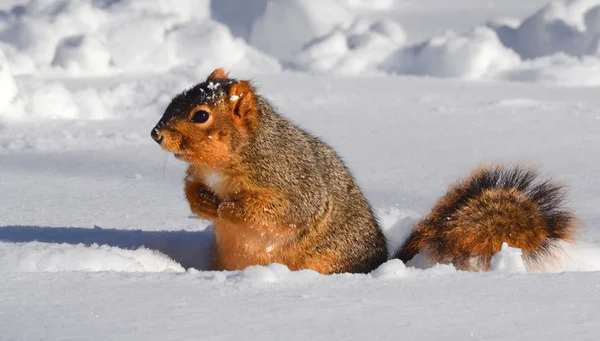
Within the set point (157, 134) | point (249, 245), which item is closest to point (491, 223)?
point (249, 245)

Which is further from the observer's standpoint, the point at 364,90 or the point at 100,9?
the point at 100,9

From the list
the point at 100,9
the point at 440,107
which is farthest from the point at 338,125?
the point at 100,9

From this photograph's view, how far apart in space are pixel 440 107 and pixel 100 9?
9.66 feet

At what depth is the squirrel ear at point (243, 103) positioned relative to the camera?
9.14ft

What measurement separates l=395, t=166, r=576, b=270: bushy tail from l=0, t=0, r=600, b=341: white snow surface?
66mm

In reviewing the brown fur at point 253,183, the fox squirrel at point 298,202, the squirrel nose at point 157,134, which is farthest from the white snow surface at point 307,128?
the squirrel nose at point 157,134

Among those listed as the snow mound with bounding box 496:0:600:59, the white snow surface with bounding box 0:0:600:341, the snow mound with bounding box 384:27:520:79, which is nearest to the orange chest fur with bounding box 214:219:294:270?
the white snow surface with bounding box 0:0:600:341

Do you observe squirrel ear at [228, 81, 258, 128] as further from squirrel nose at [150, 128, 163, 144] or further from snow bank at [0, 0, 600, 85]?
snow bank at [0, 0, 600, 85]

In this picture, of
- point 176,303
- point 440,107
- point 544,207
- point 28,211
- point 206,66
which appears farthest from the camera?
point 206,66

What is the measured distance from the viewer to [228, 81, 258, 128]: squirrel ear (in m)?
2.79

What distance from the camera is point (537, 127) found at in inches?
197

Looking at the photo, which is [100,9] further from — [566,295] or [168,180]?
[566,295]

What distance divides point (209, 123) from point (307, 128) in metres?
2.41

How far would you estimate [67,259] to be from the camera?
254cm
